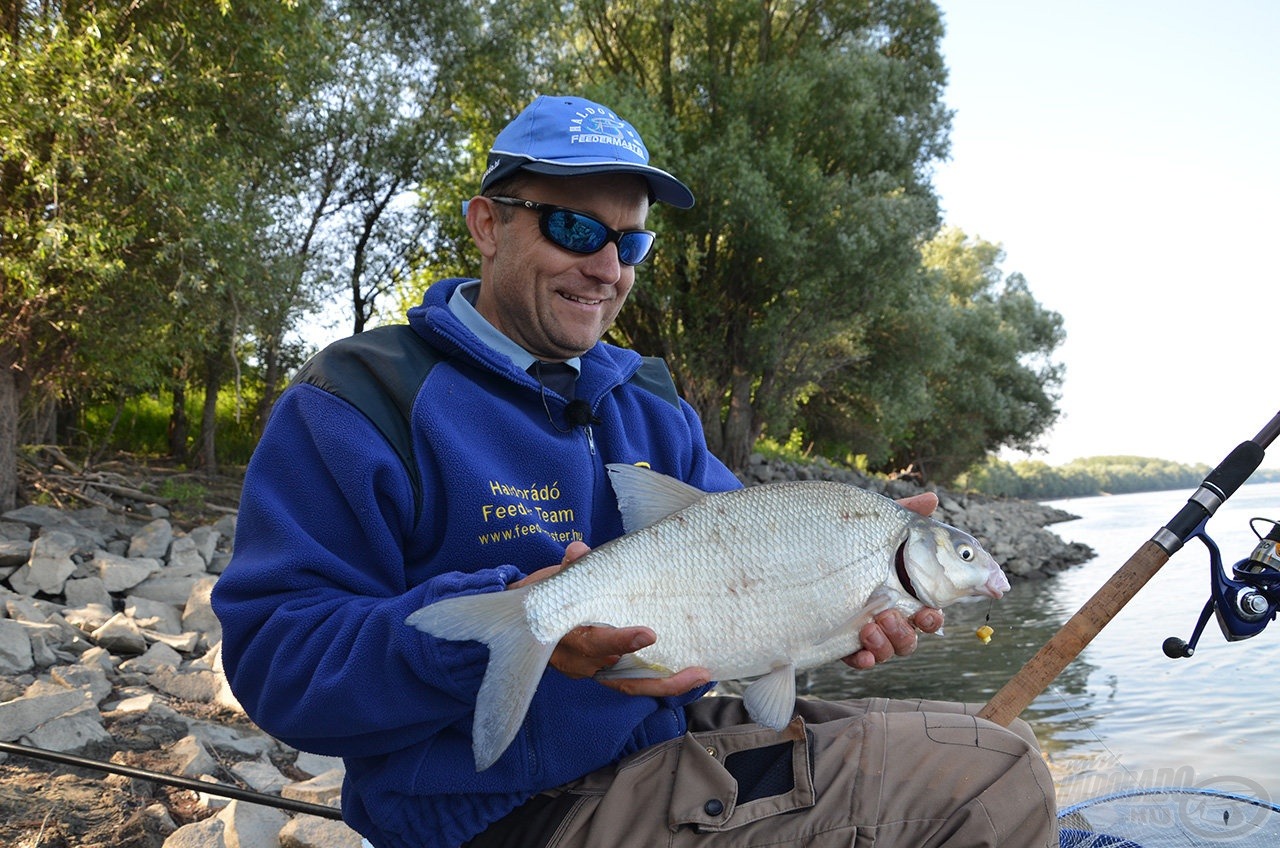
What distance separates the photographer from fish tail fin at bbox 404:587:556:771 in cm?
188

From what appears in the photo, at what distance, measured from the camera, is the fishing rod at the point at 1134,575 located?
3.28 m

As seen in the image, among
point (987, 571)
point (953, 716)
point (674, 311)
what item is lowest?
point (953, 716)

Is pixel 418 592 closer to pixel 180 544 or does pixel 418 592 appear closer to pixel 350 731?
pixel 350 731

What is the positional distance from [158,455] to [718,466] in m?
17.5

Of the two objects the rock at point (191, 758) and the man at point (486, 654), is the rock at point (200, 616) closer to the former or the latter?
the rock at point (191, 758)

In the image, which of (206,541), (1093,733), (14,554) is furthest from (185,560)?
(1093,733)

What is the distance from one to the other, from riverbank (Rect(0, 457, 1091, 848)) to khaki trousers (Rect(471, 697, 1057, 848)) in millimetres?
1940

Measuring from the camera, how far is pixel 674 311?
70.6ft

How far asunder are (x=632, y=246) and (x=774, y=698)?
1.31m

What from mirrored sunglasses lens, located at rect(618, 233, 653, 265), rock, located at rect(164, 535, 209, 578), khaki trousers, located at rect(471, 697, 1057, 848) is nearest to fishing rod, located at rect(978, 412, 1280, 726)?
khaki trousers, located at rect(471, 697, 1057, 848)

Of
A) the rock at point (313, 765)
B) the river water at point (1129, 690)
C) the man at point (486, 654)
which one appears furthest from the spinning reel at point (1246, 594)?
the rock at point (313, 765)

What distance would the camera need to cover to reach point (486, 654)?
196 cm


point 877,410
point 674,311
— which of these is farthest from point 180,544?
point 877,410

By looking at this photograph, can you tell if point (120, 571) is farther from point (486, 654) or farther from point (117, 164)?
point (486, 654)
